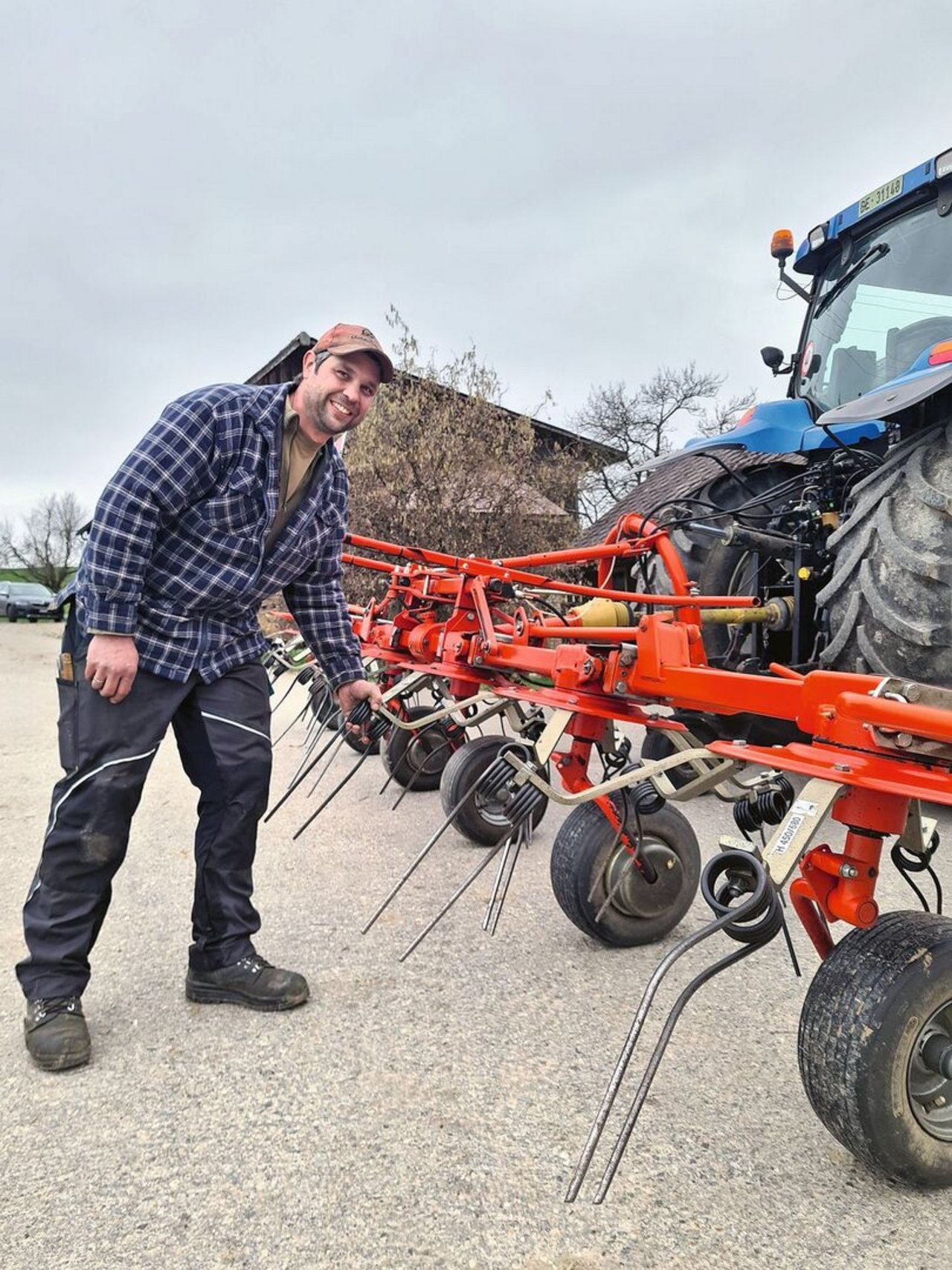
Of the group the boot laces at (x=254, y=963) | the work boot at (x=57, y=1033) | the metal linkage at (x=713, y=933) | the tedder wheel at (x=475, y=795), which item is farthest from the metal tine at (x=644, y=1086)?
the tedder wheel at (x=475, y=795)

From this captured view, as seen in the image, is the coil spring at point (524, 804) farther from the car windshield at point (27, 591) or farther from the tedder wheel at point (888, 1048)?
the car windshield at point (27, 591)

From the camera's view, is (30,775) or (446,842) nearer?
(446,842)

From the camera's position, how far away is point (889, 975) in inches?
56.1

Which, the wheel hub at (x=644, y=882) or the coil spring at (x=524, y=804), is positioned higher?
the coil spring at (x=524, y=804)

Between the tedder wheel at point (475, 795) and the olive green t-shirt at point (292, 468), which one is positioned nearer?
the olive green t-shirt at point (292, 468)

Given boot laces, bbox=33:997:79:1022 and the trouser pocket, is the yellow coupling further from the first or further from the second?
boot laces, bbox=33:997:79:1022

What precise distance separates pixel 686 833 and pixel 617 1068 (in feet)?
3.98

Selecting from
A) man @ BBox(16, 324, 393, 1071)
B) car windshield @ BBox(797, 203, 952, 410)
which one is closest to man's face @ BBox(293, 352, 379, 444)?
man @ BBox(16, 324, 393, 1071)

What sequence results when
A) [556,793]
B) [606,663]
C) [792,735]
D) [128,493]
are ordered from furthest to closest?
[792,735], [606,663], [556,793], [128,493]

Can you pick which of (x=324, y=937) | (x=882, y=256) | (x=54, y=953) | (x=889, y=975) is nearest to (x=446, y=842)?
(x=324, y=937)

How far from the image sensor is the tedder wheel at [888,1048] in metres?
1.39

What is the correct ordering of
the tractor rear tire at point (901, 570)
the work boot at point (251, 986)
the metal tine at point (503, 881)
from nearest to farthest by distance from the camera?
the work boot at point (251, 986)
the metal tine at point (503, 881)
the tractor rear tire at point (901, 570)

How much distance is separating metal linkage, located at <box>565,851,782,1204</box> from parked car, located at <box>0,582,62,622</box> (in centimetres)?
3027

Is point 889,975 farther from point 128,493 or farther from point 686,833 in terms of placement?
point 128,493
